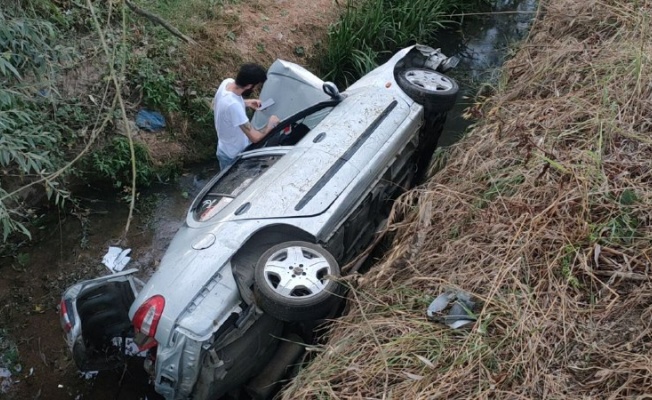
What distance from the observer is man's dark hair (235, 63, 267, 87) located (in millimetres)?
5207

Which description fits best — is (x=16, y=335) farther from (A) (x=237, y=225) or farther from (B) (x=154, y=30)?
(B) (x=154, y=30)

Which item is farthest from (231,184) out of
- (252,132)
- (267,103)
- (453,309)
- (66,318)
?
(453,309)

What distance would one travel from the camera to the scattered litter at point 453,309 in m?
3.53

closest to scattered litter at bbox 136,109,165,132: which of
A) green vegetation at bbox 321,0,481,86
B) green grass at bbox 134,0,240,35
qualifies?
green grass at bbox 134,0,240,35

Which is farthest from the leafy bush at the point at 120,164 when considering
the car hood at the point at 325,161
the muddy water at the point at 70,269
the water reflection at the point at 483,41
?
the water reflection at the point at 483,41

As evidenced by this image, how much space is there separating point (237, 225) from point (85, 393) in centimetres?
189

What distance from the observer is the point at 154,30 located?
7.35 metres

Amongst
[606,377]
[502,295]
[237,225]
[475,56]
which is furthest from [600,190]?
[475,56]

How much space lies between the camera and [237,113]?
5336 millimetres

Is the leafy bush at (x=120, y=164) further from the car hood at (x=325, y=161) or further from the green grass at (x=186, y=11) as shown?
the car hood at (x=325, y=161)

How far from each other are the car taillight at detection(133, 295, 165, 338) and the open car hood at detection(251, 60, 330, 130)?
95.0 inches

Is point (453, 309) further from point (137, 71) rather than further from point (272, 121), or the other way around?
point (137, 71)

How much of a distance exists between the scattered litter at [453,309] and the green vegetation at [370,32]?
15.1 feet

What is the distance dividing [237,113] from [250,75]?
35cm
